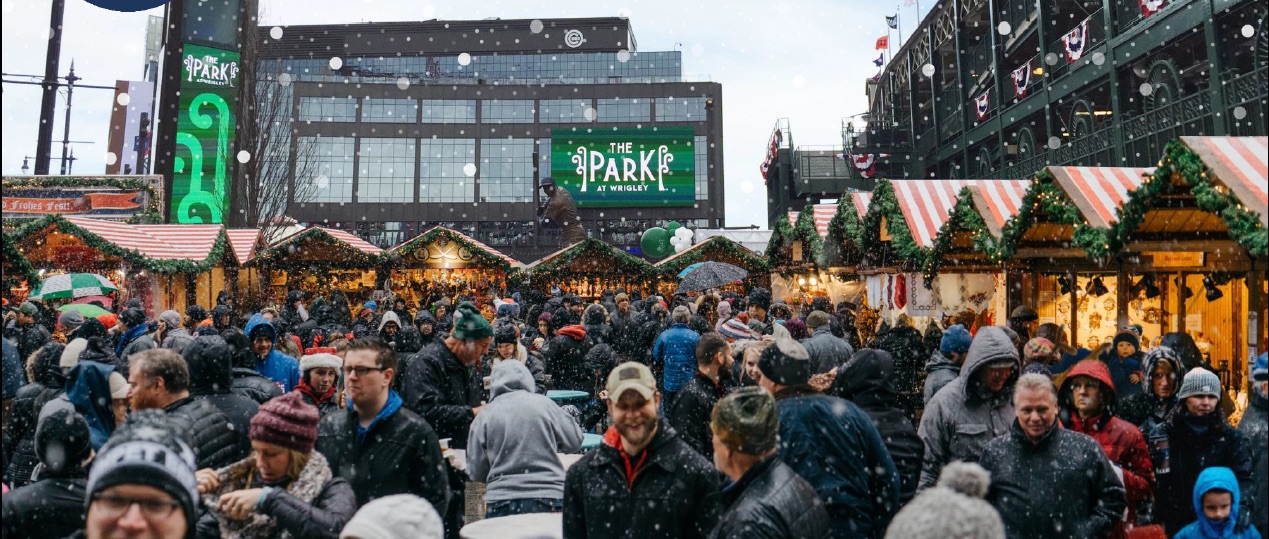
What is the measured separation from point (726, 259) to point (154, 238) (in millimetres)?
14555

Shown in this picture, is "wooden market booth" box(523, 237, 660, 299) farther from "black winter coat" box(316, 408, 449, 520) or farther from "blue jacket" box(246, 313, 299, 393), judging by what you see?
"black winter coat" box(316, 408, 449, 520)

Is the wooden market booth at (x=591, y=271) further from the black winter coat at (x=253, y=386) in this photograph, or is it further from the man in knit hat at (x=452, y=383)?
the man in knit hat at (x=452, y=383)

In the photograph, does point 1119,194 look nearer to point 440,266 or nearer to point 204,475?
point 204,475

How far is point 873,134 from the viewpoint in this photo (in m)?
35.9

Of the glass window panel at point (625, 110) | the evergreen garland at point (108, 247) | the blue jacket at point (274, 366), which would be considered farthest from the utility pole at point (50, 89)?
the glass window panel at point (625, 110)

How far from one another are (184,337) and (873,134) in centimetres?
3288

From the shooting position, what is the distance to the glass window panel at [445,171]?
51.9 meters

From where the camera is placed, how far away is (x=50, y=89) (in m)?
21.9

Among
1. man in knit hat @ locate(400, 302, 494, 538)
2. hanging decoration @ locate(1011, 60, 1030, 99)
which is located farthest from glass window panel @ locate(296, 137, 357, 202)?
man in knit hat @ locate(400, 302, 494, 538)

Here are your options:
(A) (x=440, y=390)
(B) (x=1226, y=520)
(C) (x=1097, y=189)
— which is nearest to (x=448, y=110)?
(C) (x=1097, y=189)

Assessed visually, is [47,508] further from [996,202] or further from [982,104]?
[982,104]

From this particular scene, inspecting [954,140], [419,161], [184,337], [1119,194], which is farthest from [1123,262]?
[419,161]

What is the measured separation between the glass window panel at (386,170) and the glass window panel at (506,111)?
493 cm

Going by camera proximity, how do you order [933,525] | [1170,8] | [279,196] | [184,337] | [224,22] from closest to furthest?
[933,525] → [184,337] → [1170,8] → [224,22] → [279,196]
